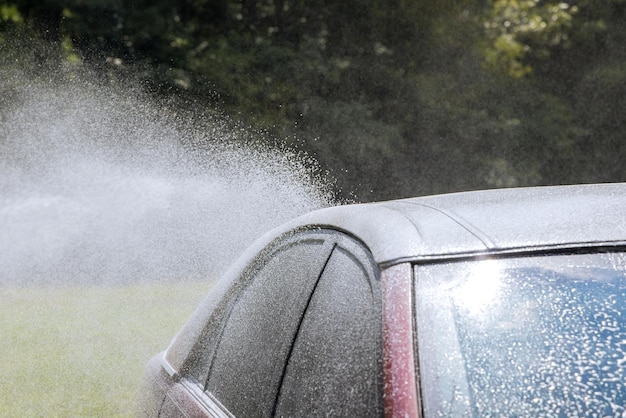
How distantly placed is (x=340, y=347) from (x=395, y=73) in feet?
77.5

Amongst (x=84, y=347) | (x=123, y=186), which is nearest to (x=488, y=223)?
(x=84, y=347)

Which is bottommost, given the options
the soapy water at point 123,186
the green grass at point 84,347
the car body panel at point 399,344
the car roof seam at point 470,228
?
the car body panel at point 399,344

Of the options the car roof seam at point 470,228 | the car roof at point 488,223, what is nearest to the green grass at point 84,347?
the car roof at point 488,223

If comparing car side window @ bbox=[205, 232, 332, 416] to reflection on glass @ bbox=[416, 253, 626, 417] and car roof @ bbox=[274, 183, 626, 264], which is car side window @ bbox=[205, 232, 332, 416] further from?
reflection on glass @ bbox=[416, 253, 626, 417]

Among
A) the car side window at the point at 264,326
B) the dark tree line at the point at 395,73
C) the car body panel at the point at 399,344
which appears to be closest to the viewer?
the car body panel at the point at 399,344

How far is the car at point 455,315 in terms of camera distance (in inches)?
56.4

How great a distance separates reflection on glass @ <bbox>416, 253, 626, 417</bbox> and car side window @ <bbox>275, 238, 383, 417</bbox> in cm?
11

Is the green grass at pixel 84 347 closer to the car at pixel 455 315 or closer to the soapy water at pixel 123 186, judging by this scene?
the soapy water at pixel 123 186

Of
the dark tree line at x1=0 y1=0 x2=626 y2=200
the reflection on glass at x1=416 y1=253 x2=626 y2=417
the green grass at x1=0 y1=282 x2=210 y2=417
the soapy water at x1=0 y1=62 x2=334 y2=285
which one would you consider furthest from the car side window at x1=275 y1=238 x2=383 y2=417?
the dark tree line at x1=0 y1=0 x2=626 y2=200

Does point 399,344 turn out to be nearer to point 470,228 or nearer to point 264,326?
point 470,228

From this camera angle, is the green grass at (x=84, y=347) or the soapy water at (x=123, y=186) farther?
the soapy water at (x=123, y=186)

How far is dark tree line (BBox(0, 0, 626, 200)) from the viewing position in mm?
22359

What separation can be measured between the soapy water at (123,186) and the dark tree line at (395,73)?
3.09ft

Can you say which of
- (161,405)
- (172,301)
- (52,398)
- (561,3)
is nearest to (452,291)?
(161,405)
